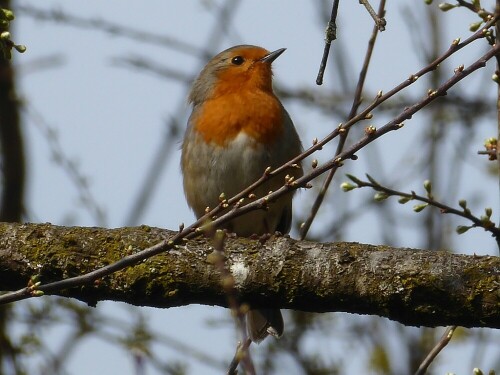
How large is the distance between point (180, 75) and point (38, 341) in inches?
88.6

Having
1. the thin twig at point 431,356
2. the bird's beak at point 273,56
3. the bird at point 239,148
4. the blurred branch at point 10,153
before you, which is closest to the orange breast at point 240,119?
the bird at point 239,148

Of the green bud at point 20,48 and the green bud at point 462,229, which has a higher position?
the green bud at point 20,48

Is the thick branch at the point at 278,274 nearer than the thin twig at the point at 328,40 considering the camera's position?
No

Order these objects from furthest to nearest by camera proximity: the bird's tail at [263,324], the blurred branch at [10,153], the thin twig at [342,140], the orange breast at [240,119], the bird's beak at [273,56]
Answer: the bird's beak at [273,56], the orange breast at [240,119], the blurred branch at [10,153], the bird's tail at [263,324], the thin twig at [342,140]

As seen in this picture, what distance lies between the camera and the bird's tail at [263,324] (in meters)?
5.05

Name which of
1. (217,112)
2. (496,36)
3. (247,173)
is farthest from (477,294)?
(217,112)

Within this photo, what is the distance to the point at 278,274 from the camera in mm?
3795

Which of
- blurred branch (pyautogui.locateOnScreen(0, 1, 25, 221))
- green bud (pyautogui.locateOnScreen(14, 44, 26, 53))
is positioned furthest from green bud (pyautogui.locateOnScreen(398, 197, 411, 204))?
blurred branch (pyautogui.locateOnScreen(0, 1, 25, 221))

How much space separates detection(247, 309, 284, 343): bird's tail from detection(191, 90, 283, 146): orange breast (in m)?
1.18

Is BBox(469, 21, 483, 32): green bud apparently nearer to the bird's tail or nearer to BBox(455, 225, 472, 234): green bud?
BBox(455, 225, 472, 234): green bud

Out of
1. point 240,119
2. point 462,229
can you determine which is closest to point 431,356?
point 462,229

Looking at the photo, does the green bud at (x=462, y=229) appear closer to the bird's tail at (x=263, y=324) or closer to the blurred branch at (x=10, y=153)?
the bird's tail at (x=263, y=324)

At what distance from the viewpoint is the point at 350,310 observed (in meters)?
3.76

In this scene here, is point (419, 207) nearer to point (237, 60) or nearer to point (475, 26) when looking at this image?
point (475, 26)
